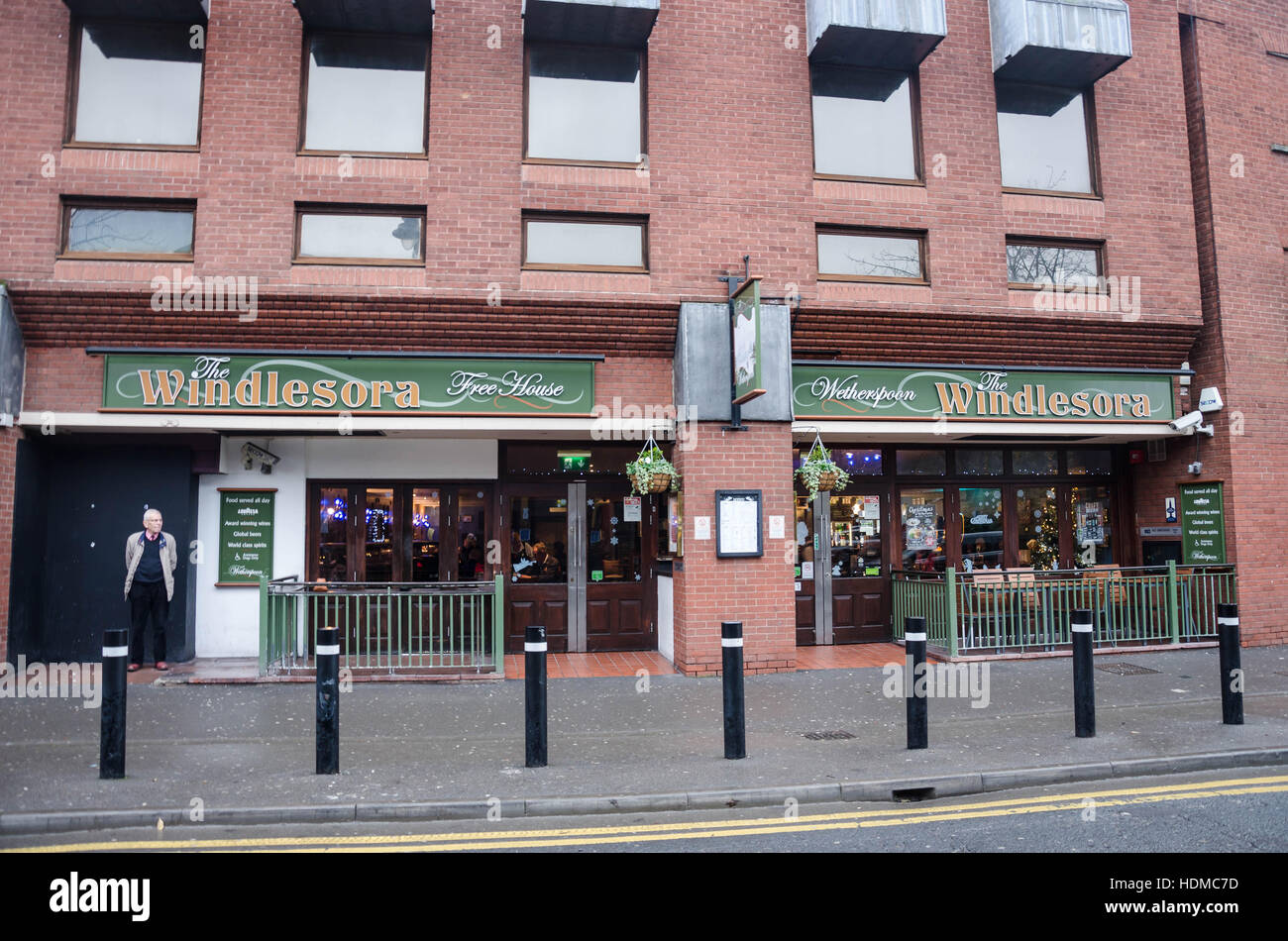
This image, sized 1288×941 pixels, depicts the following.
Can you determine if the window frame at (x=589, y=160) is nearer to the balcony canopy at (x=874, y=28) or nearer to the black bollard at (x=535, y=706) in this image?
the balcony canopy at (x=874, y=28)

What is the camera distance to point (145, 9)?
10.6m

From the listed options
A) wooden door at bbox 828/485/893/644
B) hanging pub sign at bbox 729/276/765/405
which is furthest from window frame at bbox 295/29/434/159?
wooden door at bbox 828/485/893/644

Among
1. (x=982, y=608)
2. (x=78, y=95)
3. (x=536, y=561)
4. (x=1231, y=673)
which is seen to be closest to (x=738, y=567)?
(x=536, y=561)

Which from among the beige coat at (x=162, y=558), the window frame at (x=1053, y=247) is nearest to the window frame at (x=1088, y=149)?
the window frame at (x=1053, y=247)

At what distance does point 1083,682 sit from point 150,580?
10128 millimetres

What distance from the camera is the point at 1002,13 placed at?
468 inches

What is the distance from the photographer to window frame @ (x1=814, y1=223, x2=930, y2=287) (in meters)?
11.5

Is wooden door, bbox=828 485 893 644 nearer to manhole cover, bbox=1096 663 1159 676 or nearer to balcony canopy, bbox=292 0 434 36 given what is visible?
manhole cover, bbox=1096 663 1159 676

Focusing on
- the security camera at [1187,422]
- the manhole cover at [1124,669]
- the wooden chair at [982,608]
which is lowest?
the manhole cover at [1124,669]

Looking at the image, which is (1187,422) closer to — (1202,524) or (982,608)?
(1202,524)

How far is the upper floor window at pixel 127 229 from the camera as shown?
1042 cm

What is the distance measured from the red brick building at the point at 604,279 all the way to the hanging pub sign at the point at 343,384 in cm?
5

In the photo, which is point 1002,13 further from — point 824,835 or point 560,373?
point 824,835

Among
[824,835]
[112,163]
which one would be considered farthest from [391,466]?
[824,835]
